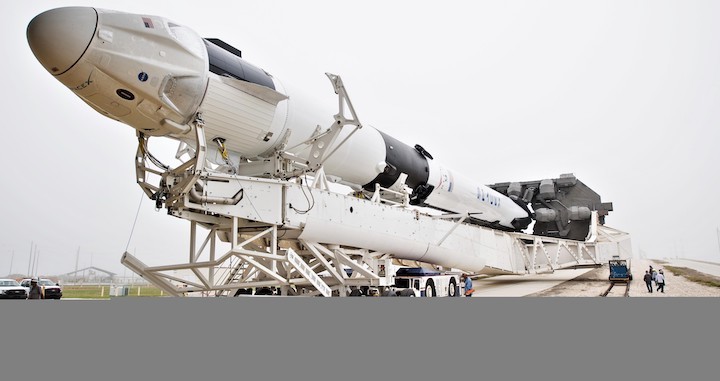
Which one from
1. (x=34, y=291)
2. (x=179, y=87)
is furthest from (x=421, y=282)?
(x=34, y=291)

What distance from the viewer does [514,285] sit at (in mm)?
17359

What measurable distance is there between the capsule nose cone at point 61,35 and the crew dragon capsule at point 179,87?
1 cm

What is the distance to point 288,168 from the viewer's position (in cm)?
913

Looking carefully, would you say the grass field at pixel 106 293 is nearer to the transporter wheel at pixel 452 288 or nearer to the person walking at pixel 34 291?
the person walking at pixel 34 291

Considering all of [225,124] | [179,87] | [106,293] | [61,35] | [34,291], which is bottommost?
[106,293]

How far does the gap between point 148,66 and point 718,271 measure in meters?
19.2

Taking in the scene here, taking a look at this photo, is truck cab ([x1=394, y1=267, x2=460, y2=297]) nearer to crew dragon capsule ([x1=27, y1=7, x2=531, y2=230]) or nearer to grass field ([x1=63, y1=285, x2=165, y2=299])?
crew dragon capsule ([x1=27, y1=7, x2=531, y2=230])

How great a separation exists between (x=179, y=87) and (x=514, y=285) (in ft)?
44.8

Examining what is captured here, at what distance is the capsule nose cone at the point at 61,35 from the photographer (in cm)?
613

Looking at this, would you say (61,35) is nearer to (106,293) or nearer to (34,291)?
(34,291)

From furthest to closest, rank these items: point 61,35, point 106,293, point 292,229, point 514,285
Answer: point 106,293, point 514,285, point 292,229, point 61,35

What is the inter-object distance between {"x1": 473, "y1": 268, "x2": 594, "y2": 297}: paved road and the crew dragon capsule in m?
6.95

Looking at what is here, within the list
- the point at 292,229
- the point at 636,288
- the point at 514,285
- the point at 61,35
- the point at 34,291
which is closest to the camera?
the point at 61,35

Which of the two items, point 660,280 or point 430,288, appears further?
point 660,280
